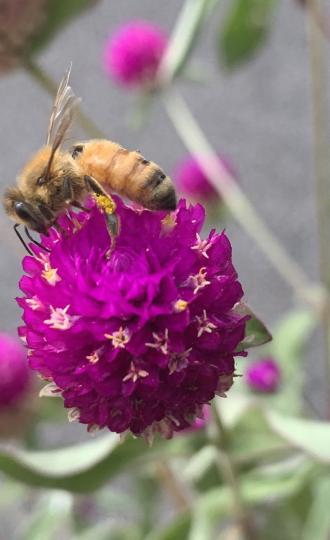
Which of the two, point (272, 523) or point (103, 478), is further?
point (272, 523)

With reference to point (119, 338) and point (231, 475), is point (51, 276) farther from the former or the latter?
point (231, 475)

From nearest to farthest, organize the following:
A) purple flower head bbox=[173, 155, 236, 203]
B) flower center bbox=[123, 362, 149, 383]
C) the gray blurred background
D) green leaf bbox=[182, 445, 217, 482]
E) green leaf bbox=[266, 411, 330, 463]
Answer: flower center bbox=[123, 362, 149, 383] < green leaf bbox=[266, 411, 330, 463] < green leaf bbox=[182, 445, 217, 482] < purple flower head bbox=[173, 155, 236, 203] < the gray blurred background

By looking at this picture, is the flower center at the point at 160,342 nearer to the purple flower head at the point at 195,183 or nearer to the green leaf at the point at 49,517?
the green leaf at the point at 49,517

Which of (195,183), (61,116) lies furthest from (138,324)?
(195,183)

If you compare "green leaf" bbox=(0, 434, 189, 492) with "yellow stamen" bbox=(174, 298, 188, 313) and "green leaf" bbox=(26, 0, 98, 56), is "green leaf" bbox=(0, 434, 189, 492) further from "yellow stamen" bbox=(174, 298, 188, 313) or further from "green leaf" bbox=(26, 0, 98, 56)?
"green leaf" bbox=(26, 0, 98, 56)

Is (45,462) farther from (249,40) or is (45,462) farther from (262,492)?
(249,40)

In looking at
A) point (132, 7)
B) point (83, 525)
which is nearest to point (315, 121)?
point (83, 525)

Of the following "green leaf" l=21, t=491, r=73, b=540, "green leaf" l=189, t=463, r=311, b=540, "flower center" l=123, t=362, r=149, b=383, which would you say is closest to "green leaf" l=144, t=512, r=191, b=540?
"green leaf" l=189, t=463, r=311, b=540
